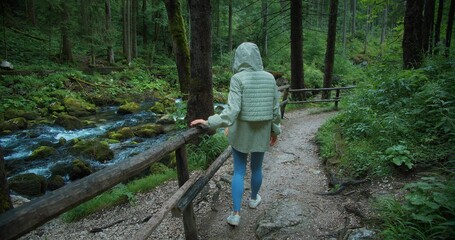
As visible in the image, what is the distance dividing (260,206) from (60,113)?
12.6 m

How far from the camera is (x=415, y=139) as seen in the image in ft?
15.9

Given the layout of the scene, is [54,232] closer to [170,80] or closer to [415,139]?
[415,139]

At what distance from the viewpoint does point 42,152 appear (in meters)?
9.47

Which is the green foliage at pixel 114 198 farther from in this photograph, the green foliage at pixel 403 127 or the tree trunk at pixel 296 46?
the tree trunk at pixel 296 46

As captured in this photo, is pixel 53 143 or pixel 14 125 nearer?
pixel 53 143

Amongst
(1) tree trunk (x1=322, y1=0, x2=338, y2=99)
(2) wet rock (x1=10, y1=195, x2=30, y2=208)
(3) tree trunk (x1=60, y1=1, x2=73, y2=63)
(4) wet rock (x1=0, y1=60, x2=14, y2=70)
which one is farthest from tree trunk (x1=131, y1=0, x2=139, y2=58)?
(2) wet rock (x1=10, y1=195, x2=30, y2=208)

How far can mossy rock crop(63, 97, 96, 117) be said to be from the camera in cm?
1437

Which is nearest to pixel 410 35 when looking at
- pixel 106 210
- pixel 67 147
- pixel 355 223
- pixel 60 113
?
pixel 355 223

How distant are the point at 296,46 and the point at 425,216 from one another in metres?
11.7

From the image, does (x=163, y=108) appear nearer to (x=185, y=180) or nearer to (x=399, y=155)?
(x=185, y=180)

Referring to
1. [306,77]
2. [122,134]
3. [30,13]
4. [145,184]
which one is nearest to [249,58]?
[145,184]

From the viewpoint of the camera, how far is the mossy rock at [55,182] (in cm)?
753

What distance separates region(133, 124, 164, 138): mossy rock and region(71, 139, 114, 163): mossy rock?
5.87 feet

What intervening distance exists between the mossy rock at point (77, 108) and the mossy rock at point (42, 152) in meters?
4.92
